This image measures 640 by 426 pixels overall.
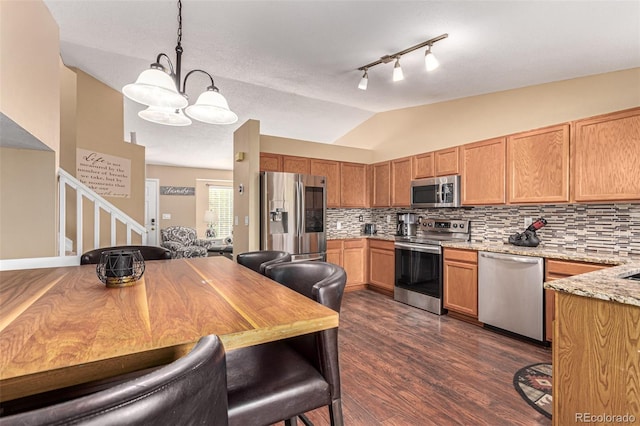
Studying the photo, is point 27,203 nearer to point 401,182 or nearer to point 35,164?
point 35,164

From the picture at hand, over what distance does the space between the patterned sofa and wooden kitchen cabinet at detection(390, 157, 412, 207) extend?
4.87 meters

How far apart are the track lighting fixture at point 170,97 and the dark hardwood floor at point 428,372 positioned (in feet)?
6.52

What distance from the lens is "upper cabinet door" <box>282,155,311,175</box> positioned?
4199 millimetres

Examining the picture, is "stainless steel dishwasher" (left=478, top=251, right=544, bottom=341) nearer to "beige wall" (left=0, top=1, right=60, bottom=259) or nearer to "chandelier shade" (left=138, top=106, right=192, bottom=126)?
"chandelier shade" (left=138, top=106, right=192, bottom=126)

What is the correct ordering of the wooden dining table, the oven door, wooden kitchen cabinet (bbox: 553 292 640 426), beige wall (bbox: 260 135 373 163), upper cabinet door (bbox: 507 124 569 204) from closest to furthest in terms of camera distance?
the wooden dining table < wooden kitchen cabinet (bbox: 553 292 640 426) < upper cabinet door (bbox: 507 124 569 204) < the oven door < beige wall (bbox: 260 135 373 163)

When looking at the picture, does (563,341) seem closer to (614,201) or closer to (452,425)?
(452,425)

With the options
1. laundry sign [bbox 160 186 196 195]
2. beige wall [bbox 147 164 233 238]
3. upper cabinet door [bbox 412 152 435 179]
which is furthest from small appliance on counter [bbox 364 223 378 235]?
laundry sign [bbox 160 186 196 195]

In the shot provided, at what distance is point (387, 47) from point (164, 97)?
1.90 meters

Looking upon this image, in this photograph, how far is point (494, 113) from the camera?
350 cm

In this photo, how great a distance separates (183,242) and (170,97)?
663 centimetres

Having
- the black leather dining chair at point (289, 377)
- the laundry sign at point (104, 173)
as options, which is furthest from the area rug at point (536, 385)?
the laundry sign at point (104, 173)

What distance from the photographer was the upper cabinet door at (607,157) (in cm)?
238

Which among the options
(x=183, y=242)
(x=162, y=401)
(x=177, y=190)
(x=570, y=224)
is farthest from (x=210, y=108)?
(x=177, y=190)

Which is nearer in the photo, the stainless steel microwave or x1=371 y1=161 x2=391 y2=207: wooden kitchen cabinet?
the stainless steel microwave
